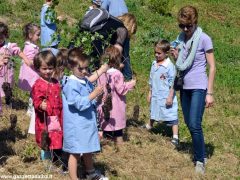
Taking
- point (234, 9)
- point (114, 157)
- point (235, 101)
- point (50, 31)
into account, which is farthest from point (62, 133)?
point (234, 9)

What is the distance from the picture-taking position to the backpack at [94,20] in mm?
6668

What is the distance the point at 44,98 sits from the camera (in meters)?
5.38

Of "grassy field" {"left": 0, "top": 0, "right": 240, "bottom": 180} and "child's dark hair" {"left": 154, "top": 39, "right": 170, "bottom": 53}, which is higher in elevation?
"child's dark hair" {"left": 154, "top": 39, "right": 170, "bottom": 53}

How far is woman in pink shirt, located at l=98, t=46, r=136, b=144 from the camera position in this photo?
634cm

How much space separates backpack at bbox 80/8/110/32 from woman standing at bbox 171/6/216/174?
116cm

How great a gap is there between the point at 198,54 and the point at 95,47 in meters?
1.49

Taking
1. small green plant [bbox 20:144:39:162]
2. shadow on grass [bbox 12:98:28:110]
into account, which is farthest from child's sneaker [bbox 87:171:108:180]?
shadow on grass [bbox 12:98:28:110]

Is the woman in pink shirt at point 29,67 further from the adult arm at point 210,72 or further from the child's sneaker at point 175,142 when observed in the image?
the adult arm at point 210,72

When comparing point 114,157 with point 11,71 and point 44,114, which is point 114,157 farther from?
point 11,71

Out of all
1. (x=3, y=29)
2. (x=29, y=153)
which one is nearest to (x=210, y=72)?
(x=29, y=153)

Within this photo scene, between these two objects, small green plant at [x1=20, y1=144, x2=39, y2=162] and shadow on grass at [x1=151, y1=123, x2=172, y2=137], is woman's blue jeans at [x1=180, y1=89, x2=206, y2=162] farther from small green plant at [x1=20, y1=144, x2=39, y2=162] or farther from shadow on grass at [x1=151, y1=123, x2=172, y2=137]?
small green plant at [x1=20, y1=144, x2=39, y2=162]

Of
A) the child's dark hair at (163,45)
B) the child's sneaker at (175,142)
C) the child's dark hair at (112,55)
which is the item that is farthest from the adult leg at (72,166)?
the child's dark hair at (163,45)

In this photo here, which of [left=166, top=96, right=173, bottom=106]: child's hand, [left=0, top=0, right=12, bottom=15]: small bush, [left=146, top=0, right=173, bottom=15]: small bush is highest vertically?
[left=146, top=0, right=173, bottom=15]: small bush

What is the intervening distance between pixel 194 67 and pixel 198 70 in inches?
2.2
